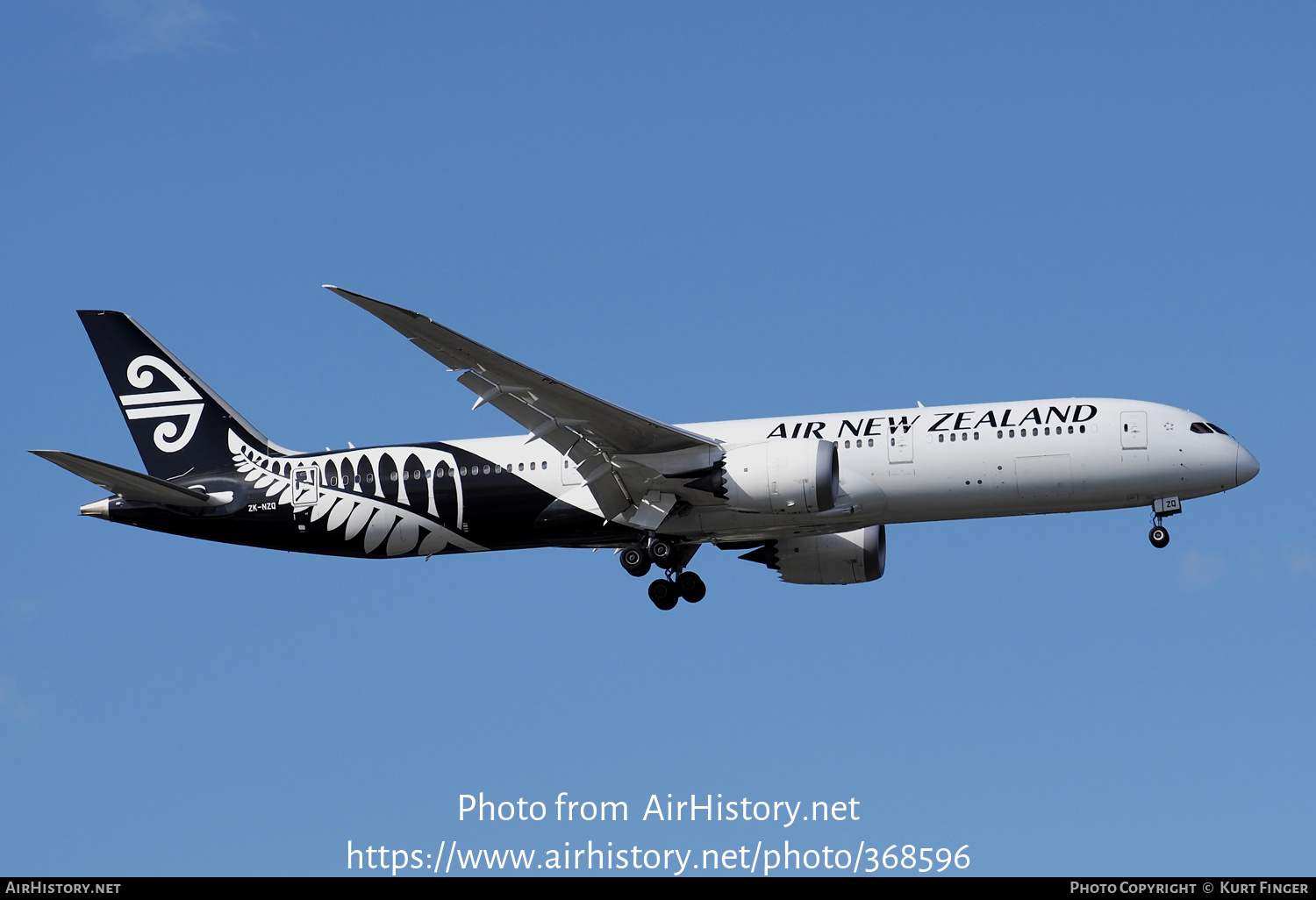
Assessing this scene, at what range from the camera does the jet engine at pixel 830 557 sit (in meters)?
40.1

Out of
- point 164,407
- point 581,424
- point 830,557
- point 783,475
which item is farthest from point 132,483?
point 830,557

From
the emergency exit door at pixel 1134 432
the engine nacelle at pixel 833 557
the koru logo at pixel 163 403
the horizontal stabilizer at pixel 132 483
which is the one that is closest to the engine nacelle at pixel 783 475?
the engine nacelle at pixel 833 557

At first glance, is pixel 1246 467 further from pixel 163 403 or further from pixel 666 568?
pixel 163 403

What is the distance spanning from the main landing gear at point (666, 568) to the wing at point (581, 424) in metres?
1.12

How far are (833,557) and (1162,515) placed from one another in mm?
8597

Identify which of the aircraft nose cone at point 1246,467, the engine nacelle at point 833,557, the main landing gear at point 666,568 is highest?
the aircraft nose cone at point 1246,467

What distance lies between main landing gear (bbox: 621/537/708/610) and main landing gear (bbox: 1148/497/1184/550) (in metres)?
10.9

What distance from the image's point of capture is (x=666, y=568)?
125 feet

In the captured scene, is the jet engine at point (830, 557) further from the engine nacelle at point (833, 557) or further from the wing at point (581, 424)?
the wing at point (581, 424)

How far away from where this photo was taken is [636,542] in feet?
122

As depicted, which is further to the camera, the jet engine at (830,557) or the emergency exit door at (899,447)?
the jet engine at (830,557)

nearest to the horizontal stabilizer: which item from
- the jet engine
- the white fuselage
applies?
the white fuselage

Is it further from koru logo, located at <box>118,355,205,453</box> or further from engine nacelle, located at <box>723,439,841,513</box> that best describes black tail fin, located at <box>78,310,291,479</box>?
engine nacelle, located at <box>723,439,841,513</box>

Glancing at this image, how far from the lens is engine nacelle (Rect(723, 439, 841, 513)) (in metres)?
34.2
